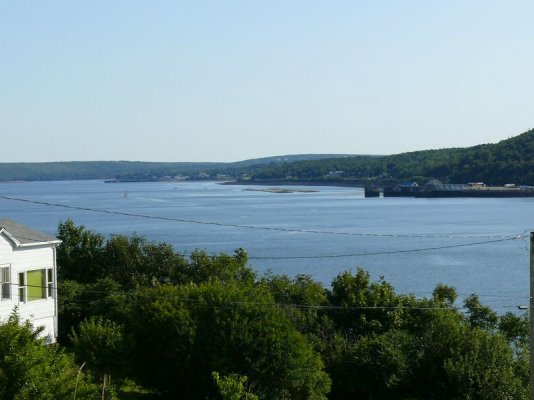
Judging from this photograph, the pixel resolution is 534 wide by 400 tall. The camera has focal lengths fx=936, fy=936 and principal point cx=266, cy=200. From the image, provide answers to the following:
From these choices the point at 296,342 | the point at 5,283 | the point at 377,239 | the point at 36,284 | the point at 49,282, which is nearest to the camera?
the point at 296,342

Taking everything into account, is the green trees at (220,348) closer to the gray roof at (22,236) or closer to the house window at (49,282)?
the house window at (49,282)

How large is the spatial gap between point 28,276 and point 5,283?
0.93 metres

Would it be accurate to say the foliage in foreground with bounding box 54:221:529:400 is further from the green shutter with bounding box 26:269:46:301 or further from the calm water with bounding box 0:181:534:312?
the calm water with bounding box 0:181:534:312

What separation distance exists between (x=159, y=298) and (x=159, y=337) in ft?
3.79

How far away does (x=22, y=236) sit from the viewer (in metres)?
23.5

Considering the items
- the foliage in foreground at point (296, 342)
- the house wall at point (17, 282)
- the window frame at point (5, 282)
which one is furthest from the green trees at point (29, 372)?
the window frame at point (5, 282)

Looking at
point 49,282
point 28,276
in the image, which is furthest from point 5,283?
point 49,282

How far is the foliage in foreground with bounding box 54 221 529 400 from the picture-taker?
70.6 feet

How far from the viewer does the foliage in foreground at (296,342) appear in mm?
21531

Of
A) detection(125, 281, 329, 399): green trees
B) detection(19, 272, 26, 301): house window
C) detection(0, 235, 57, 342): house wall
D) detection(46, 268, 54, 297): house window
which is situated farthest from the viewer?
detection(46, 268, 54, 297): house window

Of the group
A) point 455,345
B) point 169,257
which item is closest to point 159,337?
point 455,345

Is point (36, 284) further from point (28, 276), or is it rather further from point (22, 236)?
point (22, 236)

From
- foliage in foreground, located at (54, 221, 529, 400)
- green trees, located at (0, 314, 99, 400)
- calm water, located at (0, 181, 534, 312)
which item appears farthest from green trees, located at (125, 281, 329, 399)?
calm water, located at (0, 181, 534, 312)

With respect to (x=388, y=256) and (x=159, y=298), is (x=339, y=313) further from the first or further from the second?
(x=388, y=256)
